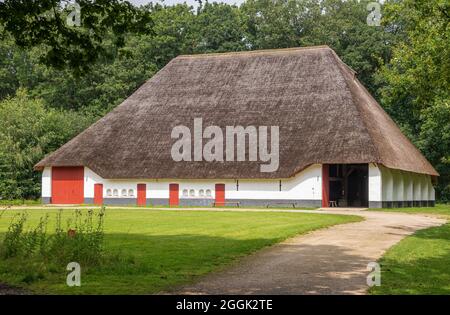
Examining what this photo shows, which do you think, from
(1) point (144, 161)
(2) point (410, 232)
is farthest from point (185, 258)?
(1) point (144, 161)

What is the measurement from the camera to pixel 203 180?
2021 inches

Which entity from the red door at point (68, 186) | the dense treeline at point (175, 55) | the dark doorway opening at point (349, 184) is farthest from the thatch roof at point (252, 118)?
the dense treeline at point (175, 55)

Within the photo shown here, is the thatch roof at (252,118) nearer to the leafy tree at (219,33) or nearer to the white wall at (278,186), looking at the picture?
the white wall at (278,186)

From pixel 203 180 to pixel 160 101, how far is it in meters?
10.1

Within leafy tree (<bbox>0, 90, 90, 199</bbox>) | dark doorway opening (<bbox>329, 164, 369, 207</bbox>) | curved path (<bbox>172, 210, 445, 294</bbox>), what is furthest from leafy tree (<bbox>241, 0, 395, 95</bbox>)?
curved path (<bbox>172, 210, 445, 294</bbox>)

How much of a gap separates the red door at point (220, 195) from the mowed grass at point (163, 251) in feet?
70.0

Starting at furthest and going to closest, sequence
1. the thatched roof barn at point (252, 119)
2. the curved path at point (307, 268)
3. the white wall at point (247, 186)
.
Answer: the white wall at point (247, 186)
the thatched roof barn at point (252, 119)
the curved path at point (307, 268)

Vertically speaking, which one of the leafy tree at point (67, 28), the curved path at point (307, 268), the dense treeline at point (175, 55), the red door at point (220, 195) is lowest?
the curved path at point (307, 268)

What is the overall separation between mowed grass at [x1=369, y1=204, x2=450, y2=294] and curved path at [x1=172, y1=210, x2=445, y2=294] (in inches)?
16.3

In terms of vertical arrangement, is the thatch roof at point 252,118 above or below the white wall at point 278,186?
above

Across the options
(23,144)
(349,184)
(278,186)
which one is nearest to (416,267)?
(278,186)

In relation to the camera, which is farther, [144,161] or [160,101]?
[160,101]

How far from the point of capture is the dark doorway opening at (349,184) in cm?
5263
